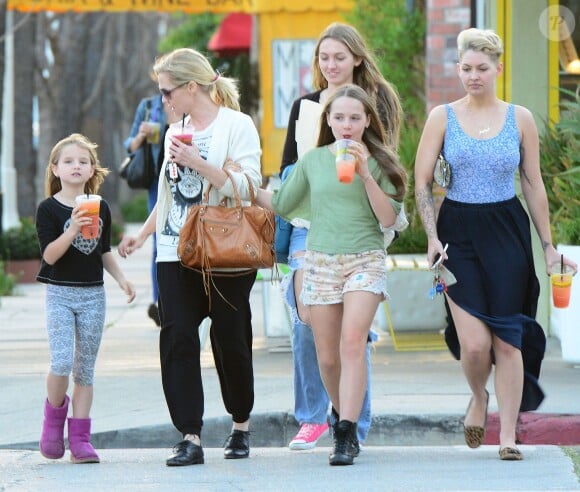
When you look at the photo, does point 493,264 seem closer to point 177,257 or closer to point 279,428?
point 177,257

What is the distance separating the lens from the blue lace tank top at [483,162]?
6.42 metres

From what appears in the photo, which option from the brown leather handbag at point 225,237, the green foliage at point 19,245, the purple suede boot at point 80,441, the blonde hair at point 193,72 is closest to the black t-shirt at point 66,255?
the brown leather handbag at point 225,237

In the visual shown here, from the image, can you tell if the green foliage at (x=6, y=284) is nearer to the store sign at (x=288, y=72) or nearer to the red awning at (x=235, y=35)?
the store sign at (x=288, y=72)

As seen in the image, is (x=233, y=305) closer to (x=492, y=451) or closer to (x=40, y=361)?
(x=492, y=451)

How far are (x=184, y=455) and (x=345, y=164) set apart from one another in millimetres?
1543

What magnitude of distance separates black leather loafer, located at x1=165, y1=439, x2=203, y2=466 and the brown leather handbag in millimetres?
790

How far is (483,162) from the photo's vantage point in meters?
6.41

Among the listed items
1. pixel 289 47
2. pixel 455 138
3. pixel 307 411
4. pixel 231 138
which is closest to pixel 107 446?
pixel 307 411

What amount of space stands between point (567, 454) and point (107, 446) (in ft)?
7.70

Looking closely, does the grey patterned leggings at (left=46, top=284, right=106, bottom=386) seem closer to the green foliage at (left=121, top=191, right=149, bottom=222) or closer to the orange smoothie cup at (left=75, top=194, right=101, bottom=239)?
the orange smoothie cup at (left=75, top=194, right=101, bottom=239)

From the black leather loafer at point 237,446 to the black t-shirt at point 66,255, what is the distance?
949mm

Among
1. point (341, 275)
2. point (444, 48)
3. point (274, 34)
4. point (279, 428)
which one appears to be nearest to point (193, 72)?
point (341, 275)

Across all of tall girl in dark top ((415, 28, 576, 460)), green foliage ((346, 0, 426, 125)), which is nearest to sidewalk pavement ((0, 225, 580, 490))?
tall girl in dark top ((415, 28, 576, 460))

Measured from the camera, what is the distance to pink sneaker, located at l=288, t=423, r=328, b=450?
23.1 ft
